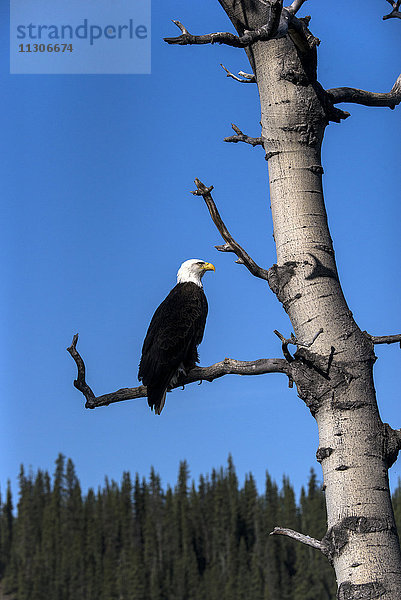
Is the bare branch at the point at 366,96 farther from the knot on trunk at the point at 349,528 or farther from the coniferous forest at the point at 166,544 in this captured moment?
the coniferous forest at the point at 166,544

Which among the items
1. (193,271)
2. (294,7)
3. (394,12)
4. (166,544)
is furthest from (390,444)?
(166,544)

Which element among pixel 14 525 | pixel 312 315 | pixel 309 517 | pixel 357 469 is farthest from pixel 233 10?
pixel 14 525

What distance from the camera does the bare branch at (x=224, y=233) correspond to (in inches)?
245

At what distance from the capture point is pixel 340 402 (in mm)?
5352

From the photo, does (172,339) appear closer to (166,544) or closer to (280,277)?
(280,277)

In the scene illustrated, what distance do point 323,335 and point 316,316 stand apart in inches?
5.7

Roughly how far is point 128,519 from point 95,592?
1652cm

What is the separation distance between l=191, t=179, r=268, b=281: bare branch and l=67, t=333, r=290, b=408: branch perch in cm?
70

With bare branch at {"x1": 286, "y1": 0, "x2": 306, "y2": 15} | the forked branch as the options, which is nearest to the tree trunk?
bare branch at {"x1": 286, "y1": 0, "x2": 306, "y2": 15}

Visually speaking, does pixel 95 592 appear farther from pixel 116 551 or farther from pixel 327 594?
pixel 327 594

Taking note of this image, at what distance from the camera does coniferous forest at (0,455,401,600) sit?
127m

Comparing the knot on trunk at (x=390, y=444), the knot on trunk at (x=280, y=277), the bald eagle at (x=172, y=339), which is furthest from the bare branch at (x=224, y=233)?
the bald eagle at (x=172, y=339)

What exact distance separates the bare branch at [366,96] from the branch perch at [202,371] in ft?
7.08

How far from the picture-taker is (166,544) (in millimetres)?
140625
